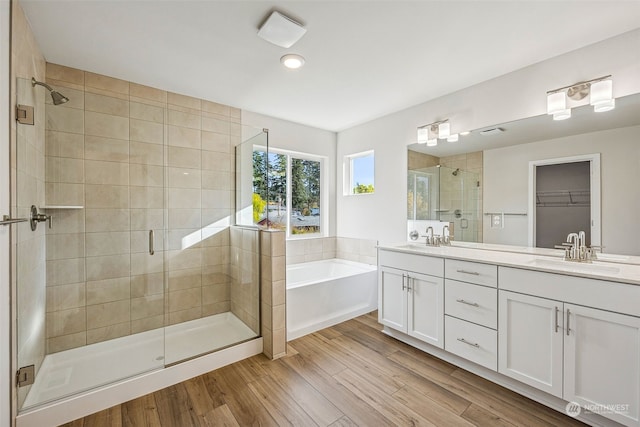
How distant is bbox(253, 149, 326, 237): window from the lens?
3.43m

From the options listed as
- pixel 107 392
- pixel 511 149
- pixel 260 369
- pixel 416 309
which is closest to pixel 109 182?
pixel 107 392

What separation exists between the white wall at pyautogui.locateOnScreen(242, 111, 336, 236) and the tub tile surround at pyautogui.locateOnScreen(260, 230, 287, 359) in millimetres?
1578

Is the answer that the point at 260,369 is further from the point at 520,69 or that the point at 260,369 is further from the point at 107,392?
the point at 520,69

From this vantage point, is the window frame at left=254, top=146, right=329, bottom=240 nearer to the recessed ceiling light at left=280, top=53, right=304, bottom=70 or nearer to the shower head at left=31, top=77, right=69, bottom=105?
the recessed ceiling light at left=280, top=53, right=304, bottom=70

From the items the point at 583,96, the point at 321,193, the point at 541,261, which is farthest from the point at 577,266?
the point at 321,193

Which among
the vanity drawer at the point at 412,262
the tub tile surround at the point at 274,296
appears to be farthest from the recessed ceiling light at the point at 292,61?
the vanity drawer at the point at 412,262

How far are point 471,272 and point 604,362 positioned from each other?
79 cm

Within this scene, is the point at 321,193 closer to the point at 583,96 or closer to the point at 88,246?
the point at 88,246

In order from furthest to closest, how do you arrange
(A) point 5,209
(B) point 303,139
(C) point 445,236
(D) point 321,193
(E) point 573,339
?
(D) point 321,193 < (B) point 303,139 < (C) point 445,236 < (E) point 573,339 < (A) point 5,209

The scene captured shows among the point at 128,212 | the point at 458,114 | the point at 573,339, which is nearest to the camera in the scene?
the point at 573,339

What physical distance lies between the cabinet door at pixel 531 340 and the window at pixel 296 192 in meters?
2.37

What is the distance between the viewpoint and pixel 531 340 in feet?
5.72

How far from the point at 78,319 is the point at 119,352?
1.41ft

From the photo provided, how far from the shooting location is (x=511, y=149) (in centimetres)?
233
